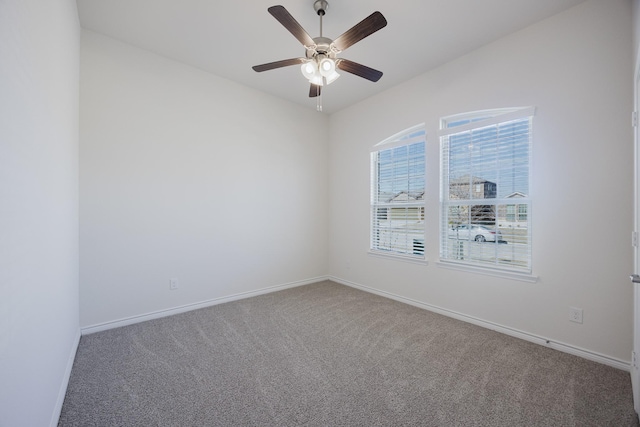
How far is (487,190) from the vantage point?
2.85 metres

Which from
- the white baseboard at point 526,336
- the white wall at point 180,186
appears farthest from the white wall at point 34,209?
the white baseboard at point 526,336

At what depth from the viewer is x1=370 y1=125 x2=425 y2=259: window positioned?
11.5 ft

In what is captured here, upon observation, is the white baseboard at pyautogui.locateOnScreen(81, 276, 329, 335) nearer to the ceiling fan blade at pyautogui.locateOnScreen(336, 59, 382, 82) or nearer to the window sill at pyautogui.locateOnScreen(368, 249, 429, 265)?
the window sill at pyautogui.locateOnScreen(368, 249, 429, 265)

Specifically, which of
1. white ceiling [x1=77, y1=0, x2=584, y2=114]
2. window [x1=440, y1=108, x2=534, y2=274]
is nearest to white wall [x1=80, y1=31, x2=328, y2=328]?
white ceiling [x1=77, y1=0, x2=584, y2=114]

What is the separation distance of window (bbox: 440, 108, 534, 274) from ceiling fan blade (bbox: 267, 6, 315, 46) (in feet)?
6.59

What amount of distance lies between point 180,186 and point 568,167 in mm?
3939

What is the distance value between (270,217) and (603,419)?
3.65 meters

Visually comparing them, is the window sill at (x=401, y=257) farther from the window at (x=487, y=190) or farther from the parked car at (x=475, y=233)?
the parked car at (x=475, y=233)

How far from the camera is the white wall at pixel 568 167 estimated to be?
2098 millimetres

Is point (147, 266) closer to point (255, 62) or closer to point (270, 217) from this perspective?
point (270, 217)

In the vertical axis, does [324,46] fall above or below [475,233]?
above

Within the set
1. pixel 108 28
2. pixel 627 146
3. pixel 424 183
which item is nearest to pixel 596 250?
pixel 627 146

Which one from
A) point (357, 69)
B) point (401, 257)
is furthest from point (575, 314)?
point (357, 69)

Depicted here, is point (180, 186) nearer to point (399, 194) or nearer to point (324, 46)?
point (324, 46)
